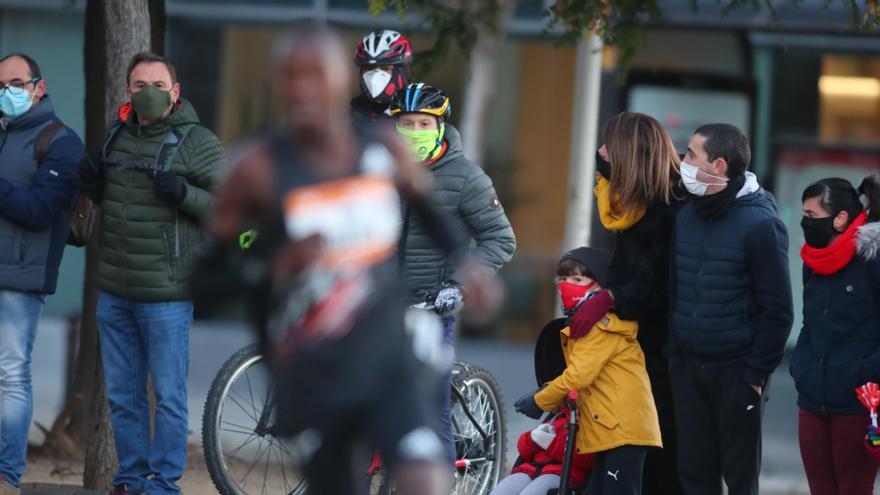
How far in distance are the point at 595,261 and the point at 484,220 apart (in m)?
0.52

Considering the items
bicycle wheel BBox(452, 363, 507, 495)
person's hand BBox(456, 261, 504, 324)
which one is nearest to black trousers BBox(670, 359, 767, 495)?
bicycle wheel BBox(452, 363, 507, 495)

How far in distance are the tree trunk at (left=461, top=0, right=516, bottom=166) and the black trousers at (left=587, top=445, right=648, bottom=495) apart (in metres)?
7.26

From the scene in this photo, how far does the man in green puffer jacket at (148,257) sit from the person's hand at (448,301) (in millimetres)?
1091

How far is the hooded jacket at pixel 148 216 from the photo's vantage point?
6570 millimetres

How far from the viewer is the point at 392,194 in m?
4.55

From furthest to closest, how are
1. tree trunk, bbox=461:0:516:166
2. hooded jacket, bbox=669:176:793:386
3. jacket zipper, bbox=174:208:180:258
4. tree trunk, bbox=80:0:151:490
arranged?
tree trunk, bbox=461:0:516:166
tree trunk, bbox=80:0:151:490
jacket zipper, bbox=174:208:180:258
hooded jacket, bbox=669:176:793:386

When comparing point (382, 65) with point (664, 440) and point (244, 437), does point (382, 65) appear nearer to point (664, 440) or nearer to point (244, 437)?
point (244, 437)

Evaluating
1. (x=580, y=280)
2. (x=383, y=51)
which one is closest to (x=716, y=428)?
(x=580, y=280)

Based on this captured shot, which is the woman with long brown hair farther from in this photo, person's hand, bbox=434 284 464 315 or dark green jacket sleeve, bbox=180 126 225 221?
dark green jacket sleeve, bbox=180 126 225 221

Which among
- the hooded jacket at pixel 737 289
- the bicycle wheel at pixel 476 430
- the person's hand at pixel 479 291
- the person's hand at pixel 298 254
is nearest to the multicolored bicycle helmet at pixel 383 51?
the hooded jacket at pixel 737 289

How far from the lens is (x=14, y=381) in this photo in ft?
22.5

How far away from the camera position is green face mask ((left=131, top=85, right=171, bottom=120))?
6520 millimetres

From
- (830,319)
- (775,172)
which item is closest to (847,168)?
(775,172)

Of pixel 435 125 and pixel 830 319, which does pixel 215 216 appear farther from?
pixel 830 319
